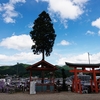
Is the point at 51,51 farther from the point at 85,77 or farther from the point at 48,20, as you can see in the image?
the point at 85,77

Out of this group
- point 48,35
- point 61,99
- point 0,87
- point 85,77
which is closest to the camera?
point 61,99

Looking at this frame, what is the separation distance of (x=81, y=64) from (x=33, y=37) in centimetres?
784

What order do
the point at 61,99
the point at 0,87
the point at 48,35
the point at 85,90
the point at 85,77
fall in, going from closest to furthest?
the point at 61,99
the point at 85,90
the point at 0,87
the point at 48,35
the point at 85,77

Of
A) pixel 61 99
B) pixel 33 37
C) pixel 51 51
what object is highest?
pixel 33 37

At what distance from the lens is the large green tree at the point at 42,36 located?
893 inches

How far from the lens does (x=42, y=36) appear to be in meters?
22.7

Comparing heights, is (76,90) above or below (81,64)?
below

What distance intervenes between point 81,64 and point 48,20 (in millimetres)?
8345

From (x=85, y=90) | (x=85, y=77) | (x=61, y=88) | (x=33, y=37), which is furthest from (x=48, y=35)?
(x=85, y=77)

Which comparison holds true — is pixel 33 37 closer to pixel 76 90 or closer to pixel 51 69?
pixel 51 69

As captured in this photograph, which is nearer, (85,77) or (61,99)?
(61,99)

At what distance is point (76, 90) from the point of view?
62.7 ft

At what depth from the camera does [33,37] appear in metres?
23.3

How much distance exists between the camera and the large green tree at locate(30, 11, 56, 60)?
22.7 meters
